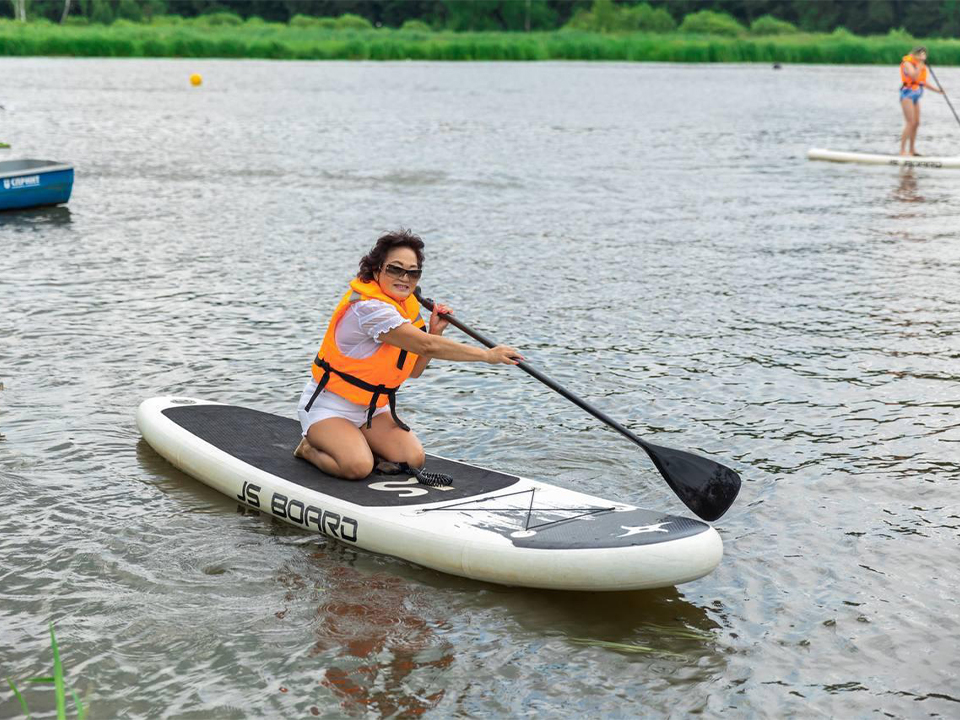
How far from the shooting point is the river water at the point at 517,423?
14.8 feet

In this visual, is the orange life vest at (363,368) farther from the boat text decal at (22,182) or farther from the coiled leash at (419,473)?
the boat text decal at (22,182)

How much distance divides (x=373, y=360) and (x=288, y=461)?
0.77 metres

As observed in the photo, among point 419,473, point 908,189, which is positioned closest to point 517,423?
point 419,473

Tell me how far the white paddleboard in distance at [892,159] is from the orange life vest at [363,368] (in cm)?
1572

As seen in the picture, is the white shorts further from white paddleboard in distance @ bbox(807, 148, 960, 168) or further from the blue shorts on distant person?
white paddleboard in distance @ bbox(807, 148, 960, 168)

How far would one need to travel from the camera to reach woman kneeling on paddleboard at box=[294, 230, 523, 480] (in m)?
5.52

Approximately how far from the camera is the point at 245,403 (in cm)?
764

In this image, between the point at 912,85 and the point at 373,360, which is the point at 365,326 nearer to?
the point at 373,360

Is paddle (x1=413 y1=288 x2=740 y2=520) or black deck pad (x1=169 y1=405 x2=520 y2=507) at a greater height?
paddle (x1=413 y1=288 x2=740 y2=520)

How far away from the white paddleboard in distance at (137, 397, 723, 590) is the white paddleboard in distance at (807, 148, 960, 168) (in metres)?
15.6

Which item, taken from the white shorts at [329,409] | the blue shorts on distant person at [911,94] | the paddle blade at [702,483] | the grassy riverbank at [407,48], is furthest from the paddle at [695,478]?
the grassy riverbank at [407,48]

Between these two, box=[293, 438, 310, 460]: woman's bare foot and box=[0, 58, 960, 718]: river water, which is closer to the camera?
box=[0, 58, 960, 718]: river water

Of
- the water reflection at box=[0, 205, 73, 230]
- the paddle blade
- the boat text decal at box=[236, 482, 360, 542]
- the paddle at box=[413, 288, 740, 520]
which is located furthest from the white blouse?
the water reflection at box=[0, 205, 73, 230]

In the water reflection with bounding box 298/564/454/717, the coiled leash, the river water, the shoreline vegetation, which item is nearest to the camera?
the water reflection with bounding box 298/564/454/717
